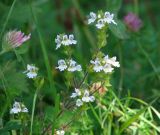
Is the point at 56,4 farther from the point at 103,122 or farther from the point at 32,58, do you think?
the point at 103,122

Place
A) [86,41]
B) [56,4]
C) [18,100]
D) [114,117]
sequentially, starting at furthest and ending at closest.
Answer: [56,4] → [86,41] → [114,117] → [18,100]

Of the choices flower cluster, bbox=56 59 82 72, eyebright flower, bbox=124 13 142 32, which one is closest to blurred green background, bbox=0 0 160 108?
eyebright flower, bbox=124 13 142 32

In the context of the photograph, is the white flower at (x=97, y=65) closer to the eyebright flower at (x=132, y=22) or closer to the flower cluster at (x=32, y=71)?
the flower cluster at (x=32, y=71)

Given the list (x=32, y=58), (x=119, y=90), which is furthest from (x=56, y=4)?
(x=119, y=90)

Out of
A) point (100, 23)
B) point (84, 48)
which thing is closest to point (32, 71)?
point (100, 23)

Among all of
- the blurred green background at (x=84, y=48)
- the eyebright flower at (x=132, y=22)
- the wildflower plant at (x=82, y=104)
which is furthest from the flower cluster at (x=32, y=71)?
the eyebright flower at (x=132, y=22)

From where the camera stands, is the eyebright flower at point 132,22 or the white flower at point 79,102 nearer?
the white flower at point 79,102

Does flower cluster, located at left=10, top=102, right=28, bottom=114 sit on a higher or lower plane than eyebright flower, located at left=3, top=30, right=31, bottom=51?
lower

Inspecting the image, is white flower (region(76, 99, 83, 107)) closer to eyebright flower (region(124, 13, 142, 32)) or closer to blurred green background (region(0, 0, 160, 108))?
blurred green background (region(0, 0, 160, 108))
